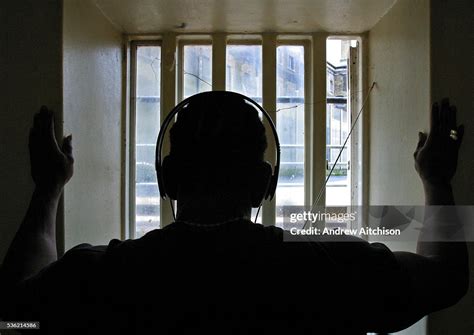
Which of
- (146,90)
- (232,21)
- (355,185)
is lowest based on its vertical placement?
(355,185)

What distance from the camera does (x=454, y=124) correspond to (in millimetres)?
663

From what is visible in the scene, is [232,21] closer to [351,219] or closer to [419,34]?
[419,34]

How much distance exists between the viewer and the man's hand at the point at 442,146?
66cm

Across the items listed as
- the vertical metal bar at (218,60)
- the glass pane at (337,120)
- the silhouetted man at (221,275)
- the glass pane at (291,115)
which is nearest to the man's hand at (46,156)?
the silhouetted man at (221,275)

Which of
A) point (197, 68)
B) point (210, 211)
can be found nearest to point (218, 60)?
point (197, 68)

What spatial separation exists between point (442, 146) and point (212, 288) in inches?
19.9

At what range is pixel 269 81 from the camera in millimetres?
982

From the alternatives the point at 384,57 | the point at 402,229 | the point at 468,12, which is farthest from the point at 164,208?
the point at 468,12

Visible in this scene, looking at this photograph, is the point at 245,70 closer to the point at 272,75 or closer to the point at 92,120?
the point at 272,75

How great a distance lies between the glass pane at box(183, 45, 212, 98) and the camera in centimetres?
101

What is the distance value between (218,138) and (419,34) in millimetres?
502

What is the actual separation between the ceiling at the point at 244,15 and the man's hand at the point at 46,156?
0.36 meters

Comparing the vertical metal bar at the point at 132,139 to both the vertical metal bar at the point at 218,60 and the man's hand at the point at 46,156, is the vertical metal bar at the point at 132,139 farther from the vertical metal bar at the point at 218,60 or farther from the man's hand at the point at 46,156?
the man's hand at the point at 46,156

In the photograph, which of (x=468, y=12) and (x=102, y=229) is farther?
(x=102, y=229)
